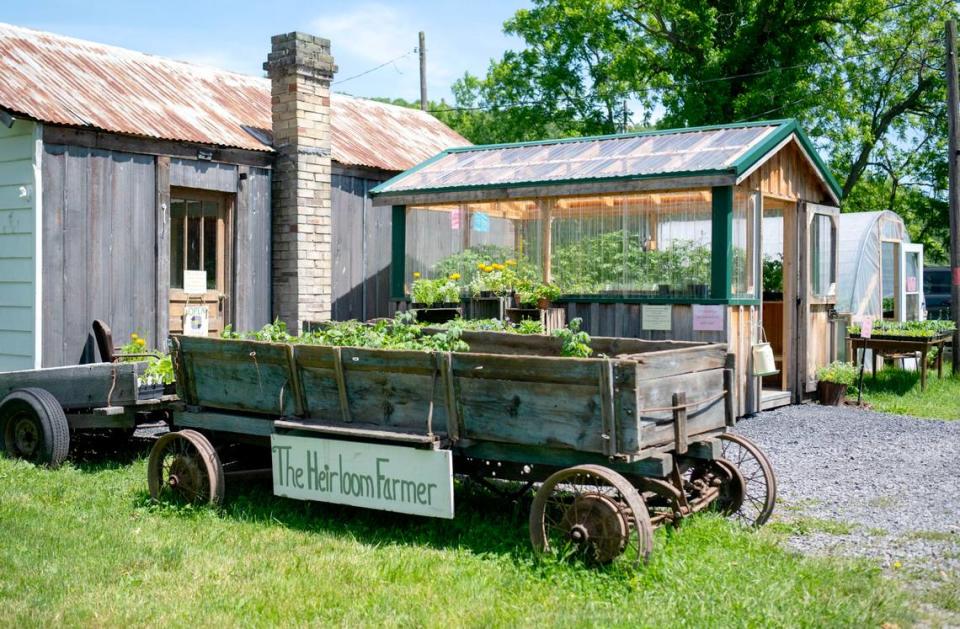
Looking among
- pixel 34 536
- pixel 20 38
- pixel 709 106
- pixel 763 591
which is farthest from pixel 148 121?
pixel 709 106

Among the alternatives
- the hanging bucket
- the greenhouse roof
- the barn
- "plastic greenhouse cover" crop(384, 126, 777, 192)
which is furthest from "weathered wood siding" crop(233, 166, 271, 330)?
the hanging bucket

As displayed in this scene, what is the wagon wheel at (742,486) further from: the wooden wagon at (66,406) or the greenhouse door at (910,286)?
the greenhouse door at (910,286)

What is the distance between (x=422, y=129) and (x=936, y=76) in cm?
1509

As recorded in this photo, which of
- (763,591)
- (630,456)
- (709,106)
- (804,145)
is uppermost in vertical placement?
(709,106)

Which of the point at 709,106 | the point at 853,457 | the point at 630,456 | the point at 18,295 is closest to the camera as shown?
the point at 630,456

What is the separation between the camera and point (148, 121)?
11773 mm

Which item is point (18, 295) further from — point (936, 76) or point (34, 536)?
point (936, 76)

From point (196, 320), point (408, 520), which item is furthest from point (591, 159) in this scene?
point (408, 520)

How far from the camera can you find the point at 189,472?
6.66 metres

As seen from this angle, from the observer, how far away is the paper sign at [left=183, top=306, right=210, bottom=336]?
12.3 m

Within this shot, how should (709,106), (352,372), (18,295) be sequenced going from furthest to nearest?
(709,106)
(18,295)
(352,372)

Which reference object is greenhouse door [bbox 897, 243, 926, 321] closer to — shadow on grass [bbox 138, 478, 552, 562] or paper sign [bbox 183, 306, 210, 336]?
paper sign [bbox 183, 306, 210, 336]

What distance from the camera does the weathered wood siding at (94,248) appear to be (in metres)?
10.7

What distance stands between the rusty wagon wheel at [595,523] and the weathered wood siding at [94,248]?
24.1ft
